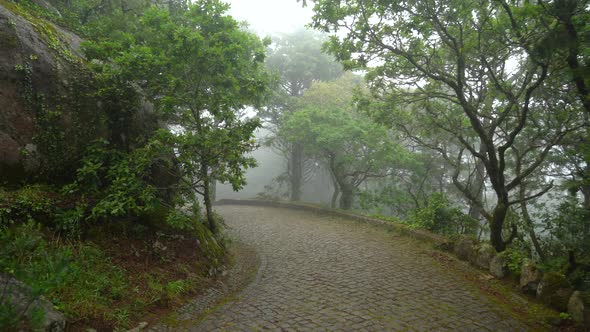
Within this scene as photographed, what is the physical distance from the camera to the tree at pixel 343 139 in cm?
1474

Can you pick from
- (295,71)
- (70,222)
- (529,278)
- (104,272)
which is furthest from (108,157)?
(295,71)

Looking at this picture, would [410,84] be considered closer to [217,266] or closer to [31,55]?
[217,266]

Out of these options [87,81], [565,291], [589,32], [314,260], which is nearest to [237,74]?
[87,81]

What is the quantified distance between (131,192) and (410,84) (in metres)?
7.74

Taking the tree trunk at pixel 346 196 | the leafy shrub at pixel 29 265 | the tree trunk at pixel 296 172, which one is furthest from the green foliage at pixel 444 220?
the tree trunk at pixel 296 172

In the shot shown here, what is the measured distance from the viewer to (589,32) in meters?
5.21

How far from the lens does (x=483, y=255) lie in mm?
6785

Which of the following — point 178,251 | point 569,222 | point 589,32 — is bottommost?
point 178,251

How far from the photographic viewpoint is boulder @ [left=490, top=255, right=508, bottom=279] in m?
6.21

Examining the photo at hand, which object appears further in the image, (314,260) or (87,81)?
(314,260)

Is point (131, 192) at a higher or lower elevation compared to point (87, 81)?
lower

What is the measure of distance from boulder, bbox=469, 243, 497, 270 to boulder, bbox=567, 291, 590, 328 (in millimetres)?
1901

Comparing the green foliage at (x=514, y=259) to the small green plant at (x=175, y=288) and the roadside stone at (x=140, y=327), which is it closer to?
the small green plant at (x=175, y=288)

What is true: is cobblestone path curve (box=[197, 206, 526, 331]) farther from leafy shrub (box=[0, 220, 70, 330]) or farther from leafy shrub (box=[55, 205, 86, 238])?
leafy shrub (box=[55, 205, 86, 238])
